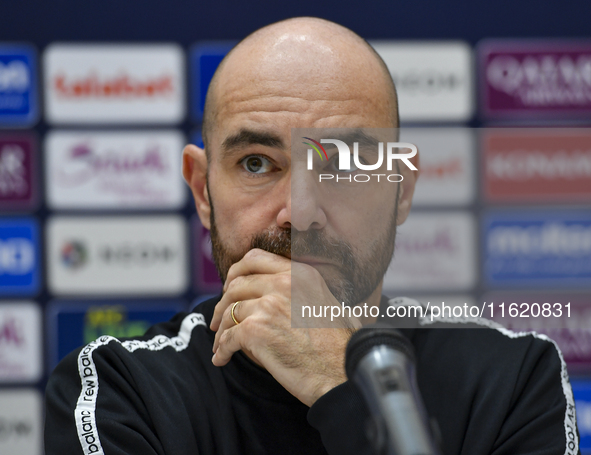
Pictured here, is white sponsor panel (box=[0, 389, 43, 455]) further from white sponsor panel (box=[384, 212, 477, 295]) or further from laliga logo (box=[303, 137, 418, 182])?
laliga logo (box=[303, 137, 418, 182])

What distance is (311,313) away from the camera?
2.73 feet

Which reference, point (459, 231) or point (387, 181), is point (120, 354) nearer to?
point (387, 181)

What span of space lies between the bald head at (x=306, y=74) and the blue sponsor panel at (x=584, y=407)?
172 cm

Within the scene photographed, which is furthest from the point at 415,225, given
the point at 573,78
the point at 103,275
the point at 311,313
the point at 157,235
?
the point at 311,313

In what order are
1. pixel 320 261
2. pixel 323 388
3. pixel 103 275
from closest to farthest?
pixel 323 388, pixel 320 261, pixel 103 275

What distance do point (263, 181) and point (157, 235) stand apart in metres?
1.40

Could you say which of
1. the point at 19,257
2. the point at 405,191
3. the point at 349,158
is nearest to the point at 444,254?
the point at 405,191

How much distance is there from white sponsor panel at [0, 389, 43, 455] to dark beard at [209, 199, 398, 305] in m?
1.59

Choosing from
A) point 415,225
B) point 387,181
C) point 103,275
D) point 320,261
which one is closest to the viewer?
point 320,261

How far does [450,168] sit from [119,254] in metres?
1.35

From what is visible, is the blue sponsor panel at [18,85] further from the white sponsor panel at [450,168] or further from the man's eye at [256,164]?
the man's eye at [256,164]

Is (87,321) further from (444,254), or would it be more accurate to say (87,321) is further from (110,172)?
(444,254)

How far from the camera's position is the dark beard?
91 cm

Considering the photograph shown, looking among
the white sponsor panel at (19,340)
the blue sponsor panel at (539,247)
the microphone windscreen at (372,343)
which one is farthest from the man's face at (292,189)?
the white sponsor panel at (19,340)
